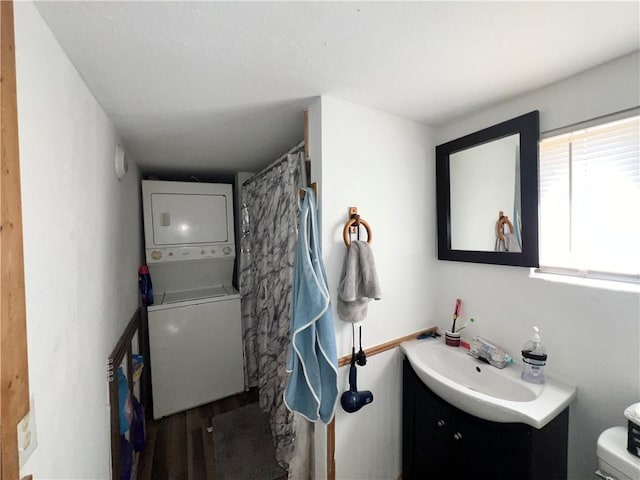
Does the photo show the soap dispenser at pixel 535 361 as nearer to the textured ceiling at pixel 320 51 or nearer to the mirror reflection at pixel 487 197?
the mirror reflection at pixel 487 197

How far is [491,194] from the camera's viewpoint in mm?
1333

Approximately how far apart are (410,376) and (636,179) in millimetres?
1272

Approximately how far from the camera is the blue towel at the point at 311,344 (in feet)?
3.65

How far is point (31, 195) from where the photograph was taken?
627mm

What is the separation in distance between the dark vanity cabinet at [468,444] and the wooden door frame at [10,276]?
1423mm

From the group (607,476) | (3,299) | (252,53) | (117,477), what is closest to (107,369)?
(117,477)

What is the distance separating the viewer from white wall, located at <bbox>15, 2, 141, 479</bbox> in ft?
2.04

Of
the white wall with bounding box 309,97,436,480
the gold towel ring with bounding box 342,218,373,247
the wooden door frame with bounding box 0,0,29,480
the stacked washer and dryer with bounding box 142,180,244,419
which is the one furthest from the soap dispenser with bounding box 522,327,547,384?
the stacked washer and dryer with bounding box 142,180,244,419

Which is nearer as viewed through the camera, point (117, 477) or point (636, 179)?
point (636, 179)

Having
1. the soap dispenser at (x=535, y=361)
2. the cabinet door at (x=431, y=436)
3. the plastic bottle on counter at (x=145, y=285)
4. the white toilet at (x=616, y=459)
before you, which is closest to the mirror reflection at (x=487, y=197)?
the soap dispenser at (x=535, y=361)

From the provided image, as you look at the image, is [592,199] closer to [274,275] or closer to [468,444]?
[468,444]

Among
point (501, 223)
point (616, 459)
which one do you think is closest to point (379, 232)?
point (501, 223)

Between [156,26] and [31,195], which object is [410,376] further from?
[156,26]

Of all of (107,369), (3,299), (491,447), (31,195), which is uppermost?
(31,195)
